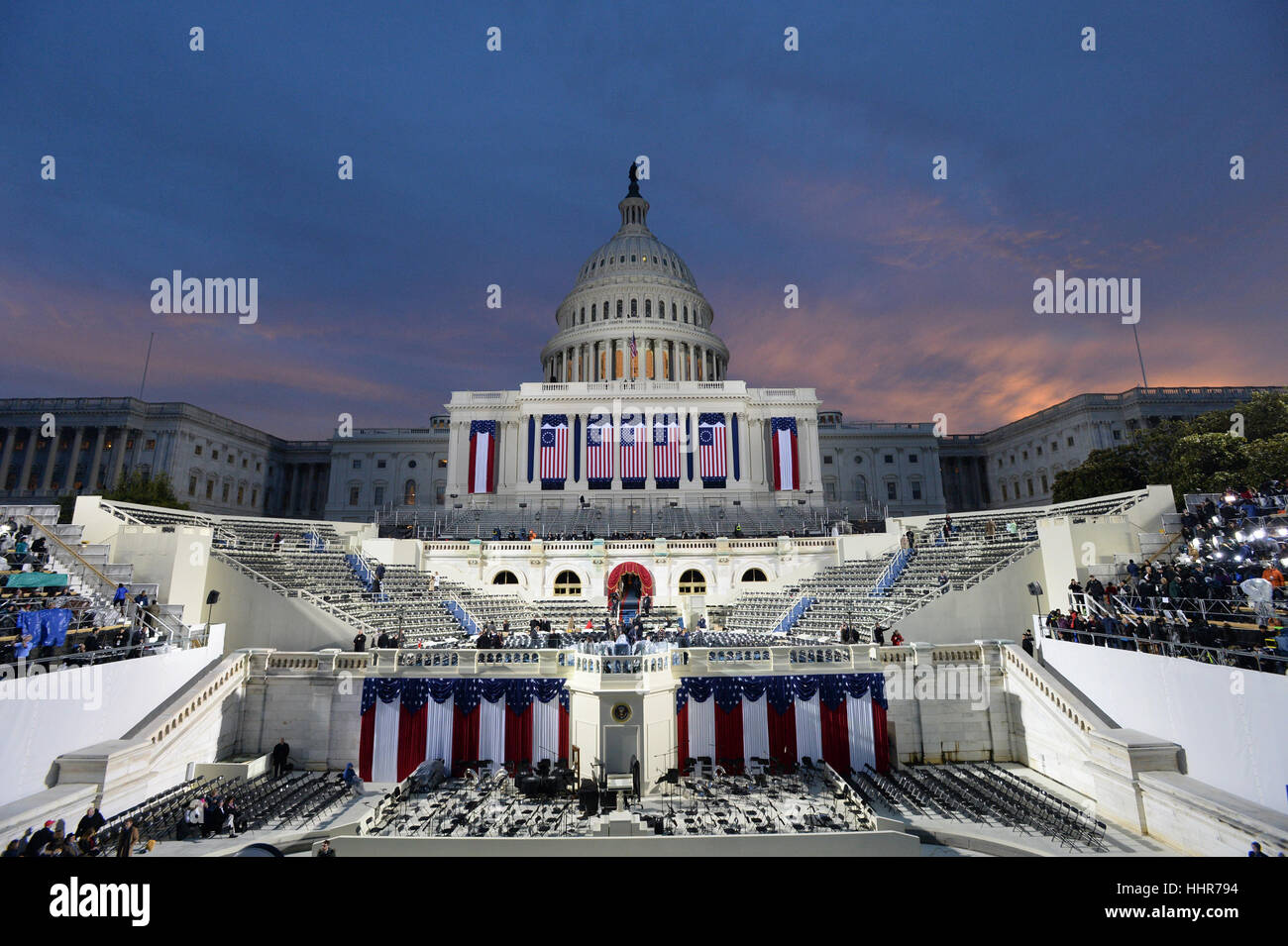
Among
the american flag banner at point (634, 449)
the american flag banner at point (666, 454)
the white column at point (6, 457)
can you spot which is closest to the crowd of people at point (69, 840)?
the american flag banner at point (634, 449)

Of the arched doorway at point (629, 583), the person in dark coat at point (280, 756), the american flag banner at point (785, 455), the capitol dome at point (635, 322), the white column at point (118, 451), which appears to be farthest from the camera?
the capitol dome at point (635, 322)

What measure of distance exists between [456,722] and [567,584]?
74.6 feet

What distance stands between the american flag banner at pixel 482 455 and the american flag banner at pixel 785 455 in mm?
31379

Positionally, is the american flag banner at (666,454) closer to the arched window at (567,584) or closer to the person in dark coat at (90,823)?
the arched window at (567,584)

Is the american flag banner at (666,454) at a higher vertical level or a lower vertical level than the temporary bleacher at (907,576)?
higher

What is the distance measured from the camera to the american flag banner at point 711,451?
66375 mm

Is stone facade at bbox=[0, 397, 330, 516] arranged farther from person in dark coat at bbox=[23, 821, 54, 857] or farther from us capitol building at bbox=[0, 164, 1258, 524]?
person in dark coat at bbox=[23, 821, 54, 857]

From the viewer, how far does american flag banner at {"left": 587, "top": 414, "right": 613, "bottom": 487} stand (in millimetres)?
66375

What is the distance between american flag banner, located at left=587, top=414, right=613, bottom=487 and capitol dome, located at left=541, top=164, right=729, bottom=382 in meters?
13.7

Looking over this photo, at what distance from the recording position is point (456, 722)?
22984 millimetres

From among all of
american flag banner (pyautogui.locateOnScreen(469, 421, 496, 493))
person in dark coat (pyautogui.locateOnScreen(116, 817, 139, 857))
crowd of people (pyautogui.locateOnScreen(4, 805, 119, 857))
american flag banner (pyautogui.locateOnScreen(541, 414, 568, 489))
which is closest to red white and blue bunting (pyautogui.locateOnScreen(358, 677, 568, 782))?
crowd of people (pyautogui.locateOnScreen(4, 805, 119, 857))
